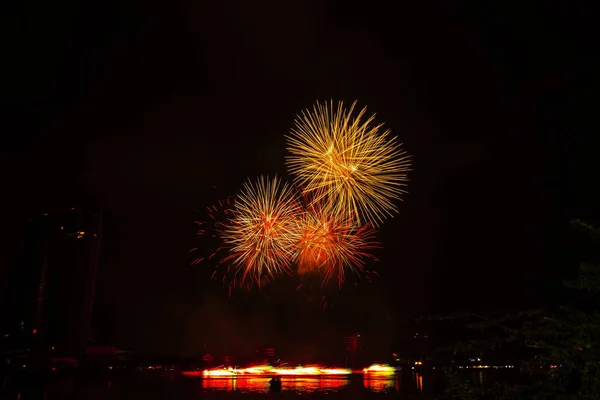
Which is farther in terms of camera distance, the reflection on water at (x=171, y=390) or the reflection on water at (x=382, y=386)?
the reflection on water at (x=382, y=386)

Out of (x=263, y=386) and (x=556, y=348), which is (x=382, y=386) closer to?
(x=263, y=386)

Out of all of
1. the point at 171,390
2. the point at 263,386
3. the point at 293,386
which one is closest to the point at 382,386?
the point at 293,386

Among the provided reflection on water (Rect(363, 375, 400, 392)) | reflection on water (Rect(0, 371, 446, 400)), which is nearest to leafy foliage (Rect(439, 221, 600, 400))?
reflection on water (Rect(0, 371, 446, 400))

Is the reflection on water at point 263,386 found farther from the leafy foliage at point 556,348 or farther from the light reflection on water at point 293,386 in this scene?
the leafy foliage at point 556,348

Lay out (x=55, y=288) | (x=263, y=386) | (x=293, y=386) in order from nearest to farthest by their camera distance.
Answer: (x=263, y=386)
(x=293, y=386)
(x=55, y=288)

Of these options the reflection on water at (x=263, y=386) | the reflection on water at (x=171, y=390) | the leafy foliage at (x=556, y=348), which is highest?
the leafy foliage at (x=556, y=348)

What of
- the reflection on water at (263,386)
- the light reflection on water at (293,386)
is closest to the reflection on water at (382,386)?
the light reflection on water at (293,386)

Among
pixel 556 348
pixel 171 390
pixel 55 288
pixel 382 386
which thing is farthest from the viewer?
pixel 55 288

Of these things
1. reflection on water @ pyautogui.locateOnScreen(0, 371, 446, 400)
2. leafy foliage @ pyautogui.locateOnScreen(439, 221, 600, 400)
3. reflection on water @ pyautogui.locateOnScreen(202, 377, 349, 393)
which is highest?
leafy foliage @ pyautogui.locateOnScreen(439, 221, 600, 400)

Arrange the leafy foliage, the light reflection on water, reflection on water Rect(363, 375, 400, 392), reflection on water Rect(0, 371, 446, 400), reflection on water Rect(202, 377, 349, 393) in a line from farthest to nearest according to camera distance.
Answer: reflection on water Rect(363, 375, 400, 392) → reflection on water Rect(202, 377, 349, 393) → the light reflection on water → reflection on water Rect(0, 371, 446, 400) → the leafy foliage

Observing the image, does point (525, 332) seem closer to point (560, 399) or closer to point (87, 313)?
point (560, 399)

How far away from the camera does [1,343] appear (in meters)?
80.0

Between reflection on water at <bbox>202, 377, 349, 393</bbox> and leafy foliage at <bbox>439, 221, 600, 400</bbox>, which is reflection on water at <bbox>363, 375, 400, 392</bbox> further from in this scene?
leafy foliage at <bbox>439, 221, 600, 400</bbox>

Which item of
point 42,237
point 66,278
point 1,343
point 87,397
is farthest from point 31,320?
point 87,397
